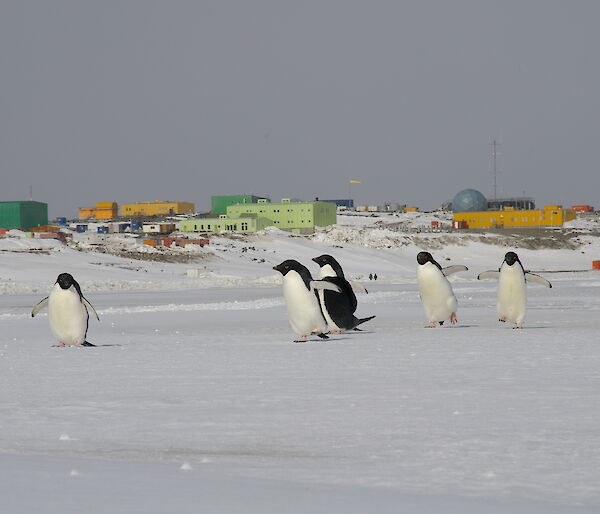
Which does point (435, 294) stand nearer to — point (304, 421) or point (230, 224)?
point (304, 421)

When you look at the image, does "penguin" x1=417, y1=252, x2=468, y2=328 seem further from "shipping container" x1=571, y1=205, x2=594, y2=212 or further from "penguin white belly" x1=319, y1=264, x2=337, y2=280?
"shipping container" x1=571, y1=205, x2=594, y2=212

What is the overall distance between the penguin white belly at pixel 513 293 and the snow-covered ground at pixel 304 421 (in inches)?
15.0

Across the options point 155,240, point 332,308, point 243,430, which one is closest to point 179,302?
point 332,308

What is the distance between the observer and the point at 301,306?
1570 centimetres

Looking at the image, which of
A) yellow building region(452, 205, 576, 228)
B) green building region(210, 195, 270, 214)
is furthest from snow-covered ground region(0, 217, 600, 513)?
green building region(210, 195, 270, 214)

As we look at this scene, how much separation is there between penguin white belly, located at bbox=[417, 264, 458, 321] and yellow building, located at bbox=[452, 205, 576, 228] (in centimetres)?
10522

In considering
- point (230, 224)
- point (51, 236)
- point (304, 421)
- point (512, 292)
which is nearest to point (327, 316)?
point (512, 292)

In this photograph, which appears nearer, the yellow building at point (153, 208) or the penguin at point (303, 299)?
the penguin at point (303, 299)

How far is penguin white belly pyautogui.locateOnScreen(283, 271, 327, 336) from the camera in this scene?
1568 cm

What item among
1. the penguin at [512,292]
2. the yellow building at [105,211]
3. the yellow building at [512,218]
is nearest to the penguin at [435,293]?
the penguin at [512,292]

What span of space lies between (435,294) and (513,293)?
4.45 ft

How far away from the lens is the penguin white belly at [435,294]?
18828 mm

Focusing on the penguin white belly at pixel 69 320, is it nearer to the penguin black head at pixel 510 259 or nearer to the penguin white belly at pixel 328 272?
the penguin white belly at pixel 328 272

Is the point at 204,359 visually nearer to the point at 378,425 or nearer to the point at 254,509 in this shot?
the point at 378,425
